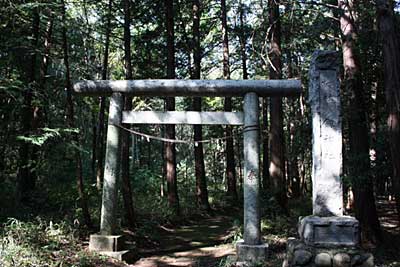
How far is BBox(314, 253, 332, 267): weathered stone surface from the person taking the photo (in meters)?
4.87

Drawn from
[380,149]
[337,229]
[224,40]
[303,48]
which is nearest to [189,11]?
[224,40]

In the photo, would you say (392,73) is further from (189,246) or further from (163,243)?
(163,243)

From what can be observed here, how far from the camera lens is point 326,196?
5340 mm

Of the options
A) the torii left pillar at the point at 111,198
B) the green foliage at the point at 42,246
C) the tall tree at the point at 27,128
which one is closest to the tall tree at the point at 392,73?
the torii left pillar at the point at 111,198

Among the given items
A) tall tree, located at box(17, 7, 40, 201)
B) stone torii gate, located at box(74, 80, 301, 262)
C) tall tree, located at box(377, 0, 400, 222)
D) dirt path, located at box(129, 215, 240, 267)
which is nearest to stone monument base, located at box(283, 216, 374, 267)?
stone torii gate, located at box(74, 80, 301, 262)

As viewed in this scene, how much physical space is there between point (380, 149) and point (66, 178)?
35.2 feet

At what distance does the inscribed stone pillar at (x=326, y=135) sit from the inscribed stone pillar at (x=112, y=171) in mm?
4214

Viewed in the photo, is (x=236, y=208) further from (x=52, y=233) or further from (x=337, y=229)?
(x=337, y=229)

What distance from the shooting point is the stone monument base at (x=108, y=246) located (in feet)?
23.7

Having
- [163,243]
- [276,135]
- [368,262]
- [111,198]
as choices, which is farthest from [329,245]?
[276,135]

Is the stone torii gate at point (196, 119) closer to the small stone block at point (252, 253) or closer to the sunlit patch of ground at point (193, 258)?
the small stone block at point (252, 253)

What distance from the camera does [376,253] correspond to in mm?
8305

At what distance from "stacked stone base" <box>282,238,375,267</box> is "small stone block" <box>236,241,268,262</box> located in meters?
1.75

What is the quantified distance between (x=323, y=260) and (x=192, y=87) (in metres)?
4.21
